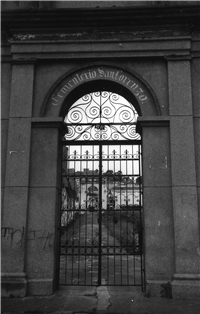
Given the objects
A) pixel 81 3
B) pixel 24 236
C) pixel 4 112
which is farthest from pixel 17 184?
pixel 81 3

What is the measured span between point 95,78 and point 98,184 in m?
2.71

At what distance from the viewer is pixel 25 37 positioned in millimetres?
8141

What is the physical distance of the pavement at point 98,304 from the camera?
598 cm

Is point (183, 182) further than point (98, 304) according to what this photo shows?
Yes

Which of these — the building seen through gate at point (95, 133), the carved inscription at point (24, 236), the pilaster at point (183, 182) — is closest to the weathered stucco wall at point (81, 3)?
the building seen through gate at point (95, 133)

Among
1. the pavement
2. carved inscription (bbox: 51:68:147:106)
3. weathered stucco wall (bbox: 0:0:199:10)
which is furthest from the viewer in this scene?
weathered stucco wall (bbox: 0:0:199:10)

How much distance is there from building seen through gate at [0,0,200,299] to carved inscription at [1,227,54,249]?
2 cm

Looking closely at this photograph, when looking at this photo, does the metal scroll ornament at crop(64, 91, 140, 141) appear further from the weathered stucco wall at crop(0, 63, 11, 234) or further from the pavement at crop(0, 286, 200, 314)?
the pavement at crop(0, 286, 200, 314)

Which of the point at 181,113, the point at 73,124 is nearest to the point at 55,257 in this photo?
the point at 73,124

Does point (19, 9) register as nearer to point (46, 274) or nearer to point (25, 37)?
point (25, 37)

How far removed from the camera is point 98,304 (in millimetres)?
6363

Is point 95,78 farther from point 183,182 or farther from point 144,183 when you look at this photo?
point 183,182

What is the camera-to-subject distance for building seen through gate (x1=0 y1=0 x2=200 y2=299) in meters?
7.20

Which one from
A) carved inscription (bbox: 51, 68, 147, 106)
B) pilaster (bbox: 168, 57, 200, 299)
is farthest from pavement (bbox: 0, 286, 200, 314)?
carved inscription (bbox: 51, 68, 147, 106)
